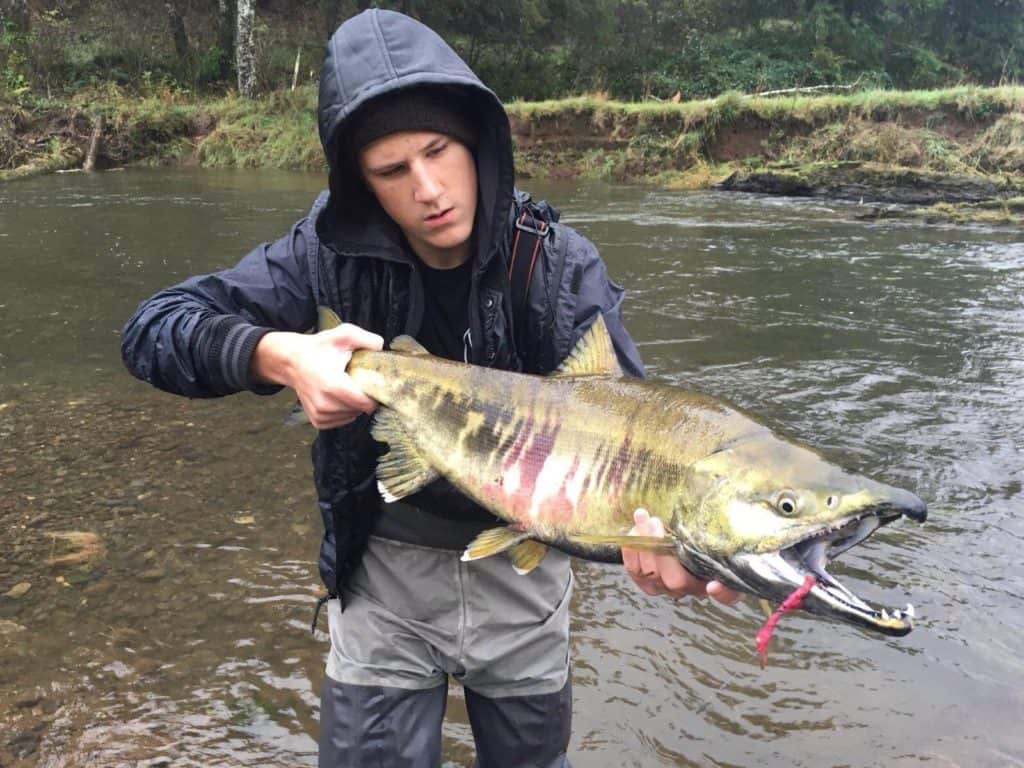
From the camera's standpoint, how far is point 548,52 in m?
32.9

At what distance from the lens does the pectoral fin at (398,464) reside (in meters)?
2.32

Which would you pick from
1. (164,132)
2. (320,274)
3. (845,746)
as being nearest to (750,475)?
(320,274)

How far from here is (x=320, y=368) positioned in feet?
7.09

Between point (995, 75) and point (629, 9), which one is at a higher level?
point (629, 9)

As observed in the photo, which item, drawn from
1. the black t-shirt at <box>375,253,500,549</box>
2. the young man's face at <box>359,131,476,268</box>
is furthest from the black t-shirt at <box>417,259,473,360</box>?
the young man's face at <box>359,131,476,268</box>

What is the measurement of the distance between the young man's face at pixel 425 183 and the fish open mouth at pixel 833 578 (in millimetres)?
1292

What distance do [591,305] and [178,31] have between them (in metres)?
33.7

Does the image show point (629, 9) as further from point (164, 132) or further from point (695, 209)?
point (695, 209)

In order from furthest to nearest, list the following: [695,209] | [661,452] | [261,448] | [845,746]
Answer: [695,209], [261,448], [845,746], [661,452]

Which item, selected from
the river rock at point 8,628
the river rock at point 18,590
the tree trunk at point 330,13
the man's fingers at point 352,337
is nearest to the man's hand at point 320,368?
the man's fingers at point 352,337

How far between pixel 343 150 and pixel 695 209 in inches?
576

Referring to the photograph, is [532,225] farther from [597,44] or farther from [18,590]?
[597,44]

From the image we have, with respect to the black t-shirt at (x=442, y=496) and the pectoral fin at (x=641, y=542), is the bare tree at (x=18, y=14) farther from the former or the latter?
the pectoral fin at (x=641, y=542)

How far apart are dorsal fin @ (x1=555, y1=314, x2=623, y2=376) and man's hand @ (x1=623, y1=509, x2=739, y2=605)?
1.53ft
